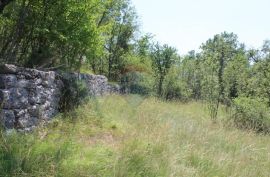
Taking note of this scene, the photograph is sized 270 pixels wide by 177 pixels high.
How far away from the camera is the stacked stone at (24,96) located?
6039 millimetres

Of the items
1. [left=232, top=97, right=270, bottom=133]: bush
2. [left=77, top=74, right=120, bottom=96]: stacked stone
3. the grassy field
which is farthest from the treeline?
the grassy field

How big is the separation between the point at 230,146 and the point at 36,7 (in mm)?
5836

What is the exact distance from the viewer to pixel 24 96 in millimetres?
6688

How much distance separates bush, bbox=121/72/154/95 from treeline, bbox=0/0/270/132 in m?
0.07

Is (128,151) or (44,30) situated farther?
(44,30)

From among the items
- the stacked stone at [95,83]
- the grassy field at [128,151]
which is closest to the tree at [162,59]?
the stacked stone at [95,83]

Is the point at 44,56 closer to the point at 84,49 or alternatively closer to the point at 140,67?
the point at 84,49

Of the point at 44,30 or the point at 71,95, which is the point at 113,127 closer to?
the point at 71,95

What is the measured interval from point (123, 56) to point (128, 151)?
22389 mm

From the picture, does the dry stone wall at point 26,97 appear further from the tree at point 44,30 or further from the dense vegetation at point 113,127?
the tree at point 44,30

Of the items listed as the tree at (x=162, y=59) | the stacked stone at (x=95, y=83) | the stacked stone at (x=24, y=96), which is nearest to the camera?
the stacked stone at (x=24, y=96)

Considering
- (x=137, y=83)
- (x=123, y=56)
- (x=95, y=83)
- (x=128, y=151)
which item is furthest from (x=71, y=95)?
(x=123, y=56)

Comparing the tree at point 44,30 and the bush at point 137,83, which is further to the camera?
the bush at point 137,83

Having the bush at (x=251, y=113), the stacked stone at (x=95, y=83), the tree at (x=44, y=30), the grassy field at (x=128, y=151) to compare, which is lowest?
the grassy field at (x=128, y=151)
